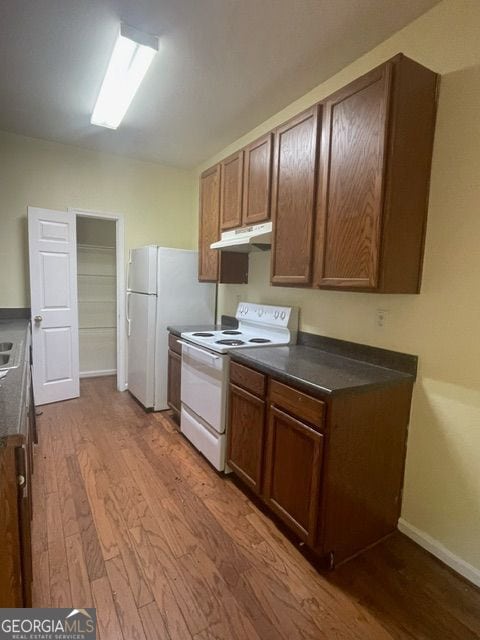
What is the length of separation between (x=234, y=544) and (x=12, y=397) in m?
1.31

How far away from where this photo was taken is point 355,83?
65.2 inches

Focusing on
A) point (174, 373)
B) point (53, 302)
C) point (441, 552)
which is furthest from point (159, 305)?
point (441, 552)

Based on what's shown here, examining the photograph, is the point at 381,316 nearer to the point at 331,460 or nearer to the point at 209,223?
the point at 331,460

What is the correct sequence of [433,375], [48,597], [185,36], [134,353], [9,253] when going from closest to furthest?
[48,597] → [433,375] → [185,36] → [9,253] → [134,353]

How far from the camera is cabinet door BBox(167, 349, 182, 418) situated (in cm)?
301

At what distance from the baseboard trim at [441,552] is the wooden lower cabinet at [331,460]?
0.07 meters

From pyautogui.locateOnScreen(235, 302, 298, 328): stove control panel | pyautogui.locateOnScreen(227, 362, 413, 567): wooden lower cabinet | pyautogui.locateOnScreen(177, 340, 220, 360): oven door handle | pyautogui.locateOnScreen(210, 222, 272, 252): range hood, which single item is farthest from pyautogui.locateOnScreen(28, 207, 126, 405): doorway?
pyautogui.locateOnScreen(227, 362, 413, 567): wooden lower cabinet

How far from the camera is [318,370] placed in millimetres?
1785

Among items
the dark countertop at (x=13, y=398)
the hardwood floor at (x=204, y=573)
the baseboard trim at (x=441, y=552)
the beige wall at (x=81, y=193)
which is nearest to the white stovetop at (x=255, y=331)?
the hardwood floor at (x=204, y=573)

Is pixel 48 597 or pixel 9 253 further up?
pixel 9 253

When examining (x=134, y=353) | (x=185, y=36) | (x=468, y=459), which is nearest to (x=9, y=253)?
(x=134, y=353)

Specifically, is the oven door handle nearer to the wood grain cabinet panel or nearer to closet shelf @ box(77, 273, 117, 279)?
the wood grain cabinet panel

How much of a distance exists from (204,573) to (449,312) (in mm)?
1701

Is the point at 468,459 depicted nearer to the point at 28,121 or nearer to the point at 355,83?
the point at 355,83
